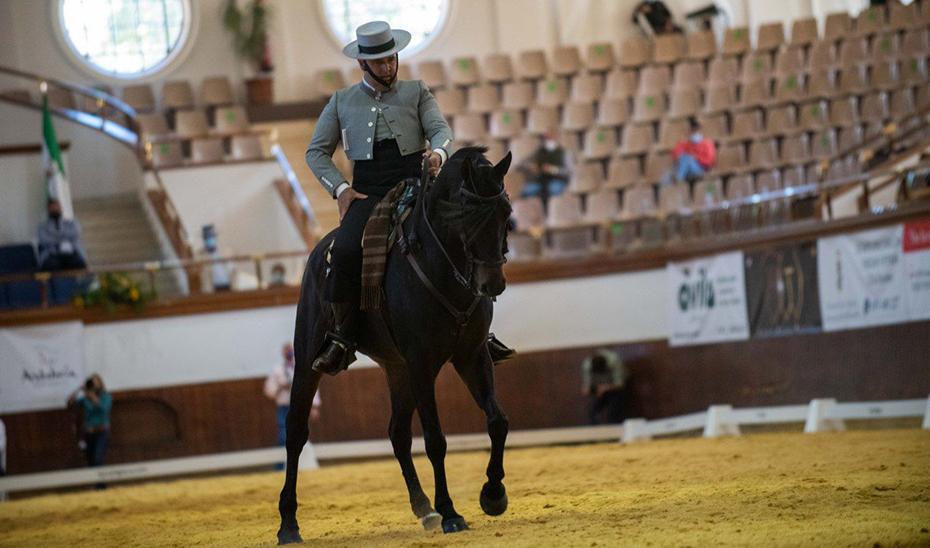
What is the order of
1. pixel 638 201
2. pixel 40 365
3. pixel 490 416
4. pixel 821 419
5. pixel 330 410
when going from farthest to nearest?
pixel 638 201 < pixel 330 410 < pixel 40 365 < pixel 821 419 < pixel 490 416

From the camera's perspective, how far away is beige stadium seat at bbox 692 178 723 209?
18406mm

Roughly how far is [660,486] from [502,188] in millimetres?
3153

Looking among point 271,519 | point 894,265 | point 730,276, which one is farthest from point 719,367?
point 271,519

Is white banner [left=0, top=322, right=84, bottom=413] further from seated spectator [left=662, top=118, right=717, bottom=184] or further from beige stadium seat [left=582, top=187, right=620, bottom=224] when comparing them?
seated spectator [left=662, top=118, right=717, bottom=184]

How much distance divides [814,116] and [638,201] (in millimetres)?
4606

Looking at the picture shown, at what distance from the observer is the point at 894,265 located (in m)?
14.0

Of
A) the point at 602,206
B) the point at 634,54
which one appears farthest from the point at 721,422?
the point at 634,54

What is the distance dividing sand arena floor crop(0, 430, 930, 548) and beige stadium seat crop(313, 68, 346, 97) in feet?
38.1

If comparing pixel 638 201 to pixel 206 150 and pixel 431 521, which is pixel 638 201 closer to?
pixel 206 150

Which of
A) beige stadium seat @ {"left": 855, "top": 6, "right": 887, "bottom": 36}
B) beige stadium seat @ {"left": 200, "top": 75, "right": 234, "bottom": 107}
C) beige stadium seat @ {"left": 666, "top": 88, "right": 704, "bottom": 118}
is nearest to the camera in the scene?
beige stadium seat @ {"left": 666, "top": 88, "right": 704, "bottom": 118}

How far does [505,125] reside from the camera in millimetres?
23453

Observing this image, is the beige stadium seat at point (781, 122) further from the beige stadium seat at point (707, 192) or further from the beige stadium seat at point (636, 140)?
the beige stadium seat at point (707, 192)

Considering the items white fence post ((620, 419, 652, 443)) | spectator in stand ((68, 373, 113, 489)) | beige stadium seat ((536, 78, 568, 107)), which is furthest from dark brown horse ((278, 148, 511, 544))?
beige stadium seat ((536, 78, 568, 107))

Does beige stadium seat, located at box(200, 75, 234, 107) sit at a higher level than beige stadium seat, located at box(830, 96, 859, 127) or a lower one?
higher
